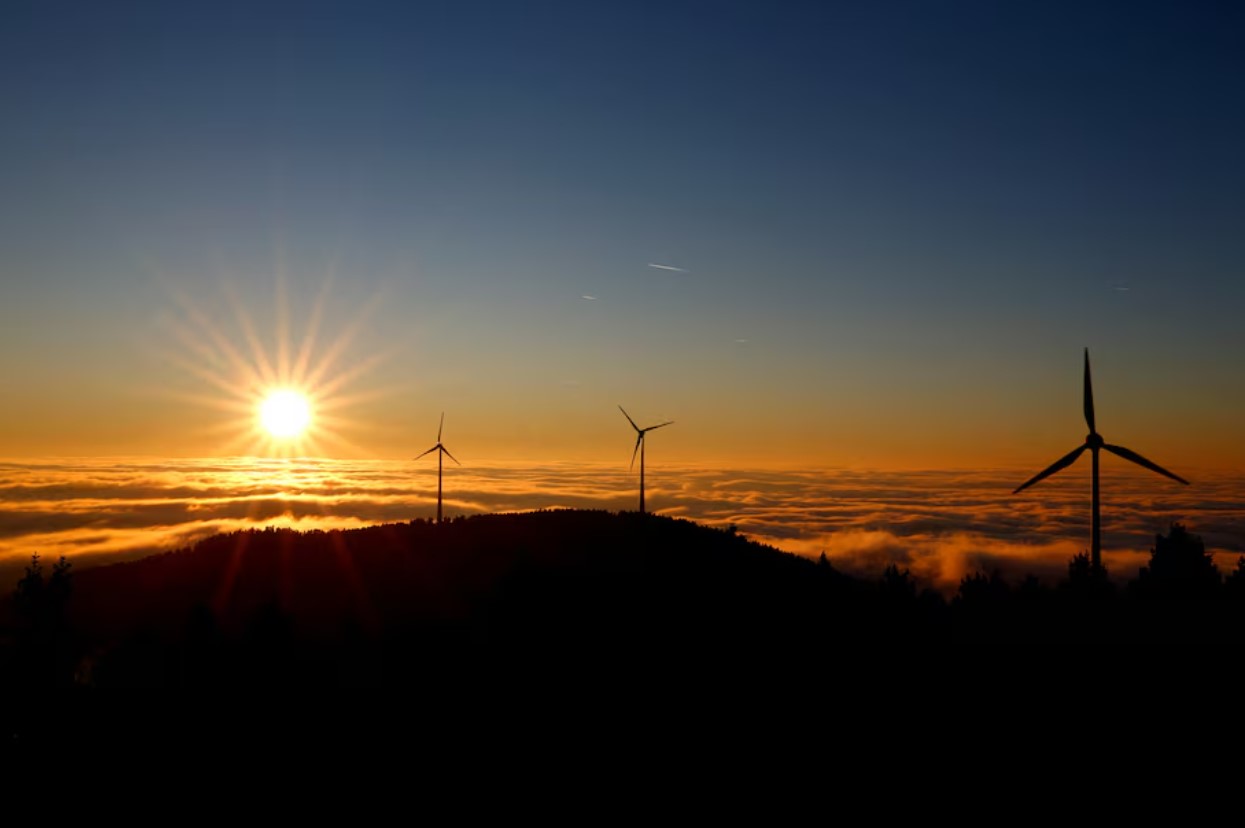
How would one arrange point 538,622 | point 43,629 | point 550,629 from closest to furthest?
point 43,629 → point 550,629 → point 538,622

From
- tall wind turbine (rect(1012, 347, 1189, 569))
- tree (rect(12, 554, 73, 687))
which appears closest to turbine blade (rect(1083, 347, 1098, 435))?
tall wind turbine (rect(1012, 347, 1189, 569))

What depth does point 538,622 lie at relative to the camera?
100875 millimetres

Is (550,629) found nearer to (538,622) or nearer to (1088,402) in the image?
(538,622)

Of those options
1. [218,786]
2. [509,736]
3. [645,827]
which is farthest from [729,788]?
[218,786]

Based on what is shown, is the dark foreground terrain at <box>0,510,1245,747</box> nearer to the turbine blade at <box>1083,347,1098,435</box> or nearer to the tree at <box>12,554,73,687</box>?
the tree at <box>12,554,73,687</box>

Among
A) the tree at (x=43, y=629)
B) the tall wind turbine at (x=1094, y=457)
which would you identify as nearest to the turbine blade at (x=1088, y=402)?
the tall wind turbine at (x=1094, y=457)

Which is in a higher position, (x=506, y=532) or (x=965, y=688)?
(x=506, y=532)

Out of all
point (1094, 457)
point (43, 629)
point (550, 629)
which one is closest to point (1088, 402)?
point (1094, 457)

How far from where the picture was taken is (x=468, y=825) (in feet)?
215

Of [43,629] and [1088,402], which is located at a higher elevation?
[1088,402]

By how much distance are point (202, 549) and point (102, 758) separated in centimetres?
7866

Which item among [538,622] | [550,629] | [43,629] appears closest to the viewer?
[43,629]

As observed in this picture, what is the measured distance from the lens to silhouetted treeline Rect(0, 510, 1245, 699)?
88750 mm

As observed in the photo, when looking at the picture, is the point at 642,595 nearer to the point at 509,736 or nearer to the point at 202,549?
the point at 509,736
